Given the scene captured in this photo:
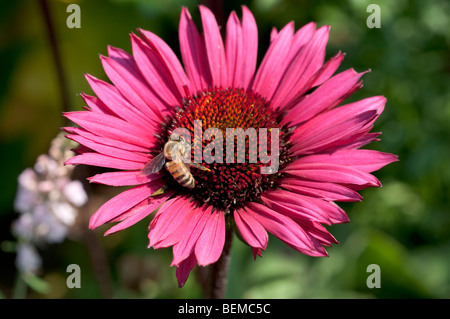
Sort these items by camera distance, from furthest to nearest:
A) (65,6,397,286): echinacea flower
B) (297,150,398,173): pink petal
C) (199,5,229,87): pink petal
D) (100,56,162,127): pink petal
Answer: (199,5,229,87): pink petal, (100,56,162,127): pink petal, (297,150,398,173): pink petal, (65,6,397,286): echinacea flower

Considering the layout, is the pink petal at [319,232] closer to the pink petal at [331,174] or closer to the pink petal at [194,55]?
the pink petal at [331,174]

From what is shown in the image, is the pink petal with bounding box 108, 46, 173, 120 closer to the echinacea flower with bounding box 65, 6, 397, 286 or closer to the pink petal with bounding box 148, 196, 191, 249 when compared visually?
the echinacea flower with bounding box 65, 6, 397, 286

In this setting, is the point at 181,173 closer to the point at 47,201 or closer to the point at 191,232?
the point at 191,232

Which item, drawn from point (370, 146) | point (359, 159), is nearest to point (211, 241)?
point (359, 159)

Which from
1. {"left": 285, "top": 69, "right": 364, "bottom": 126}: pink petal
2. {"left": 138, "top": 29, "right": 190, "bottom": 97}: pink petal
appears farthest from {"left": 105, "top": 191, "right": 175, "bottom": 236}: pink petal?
{"left": 285, "top": 69, "right": 364, "bottom": 126}: pink petal

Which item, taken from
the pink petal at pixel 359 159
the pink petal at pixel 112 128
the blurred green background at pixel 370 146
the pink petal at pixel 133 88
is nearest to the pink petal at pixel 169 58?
the pink petal at pixel 133 88
